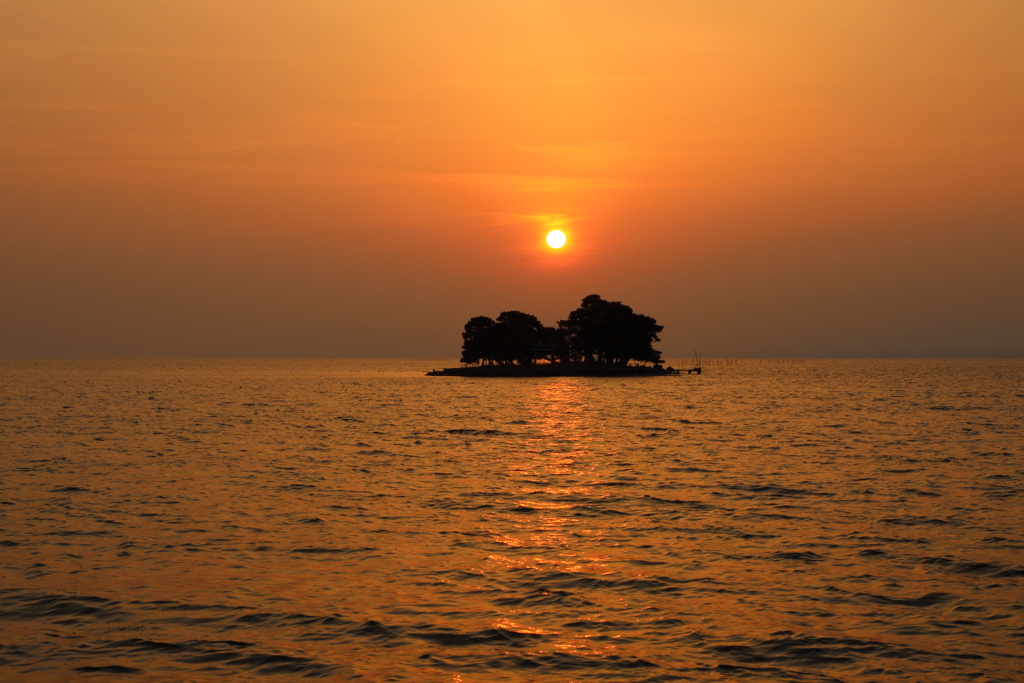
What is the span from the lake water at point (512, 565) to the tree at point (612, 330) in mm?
135638

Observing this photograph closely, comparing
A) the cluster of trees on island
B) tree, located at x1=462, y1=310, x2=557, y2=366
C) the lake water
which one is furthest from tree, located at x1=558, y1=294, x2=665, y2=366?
the lake water

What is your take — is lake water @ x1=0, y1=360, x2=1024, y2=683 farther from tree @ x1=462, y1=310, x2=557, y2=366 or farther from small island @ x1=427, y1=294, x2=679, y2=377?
tree @ x1=462, y1=310, x2=557, y2=366

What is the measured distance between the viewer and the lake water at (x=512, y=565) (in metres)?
14.7

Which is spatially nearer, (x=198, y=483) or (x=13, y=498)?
(x=13, y=498)

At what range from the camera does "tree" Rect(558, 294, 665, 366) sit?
602 feet

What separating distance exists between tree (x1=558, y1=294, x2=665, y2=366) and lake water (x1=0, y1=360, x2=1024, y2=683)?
13564 cm

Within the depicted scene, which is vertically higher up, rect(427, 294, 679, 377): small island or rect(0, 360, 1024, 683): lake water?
rect(427, 294, 679, 377): small island

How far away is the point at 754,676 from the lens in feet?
45.2

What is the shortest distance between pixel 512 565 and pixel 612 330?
542 ft

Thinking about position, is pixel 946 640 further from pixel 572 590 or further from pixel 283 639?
pixel 283 639

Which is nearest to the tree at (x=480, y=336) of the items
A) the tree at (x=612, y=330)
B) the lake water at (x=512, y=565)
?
the tree at (x=612, y=330)

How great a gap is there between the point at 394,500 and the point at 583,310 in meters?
156

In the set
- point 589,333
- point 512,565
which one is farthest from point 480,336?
point 512,565

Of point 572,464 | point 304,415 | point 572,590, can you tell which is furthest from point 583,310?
point 572,590
